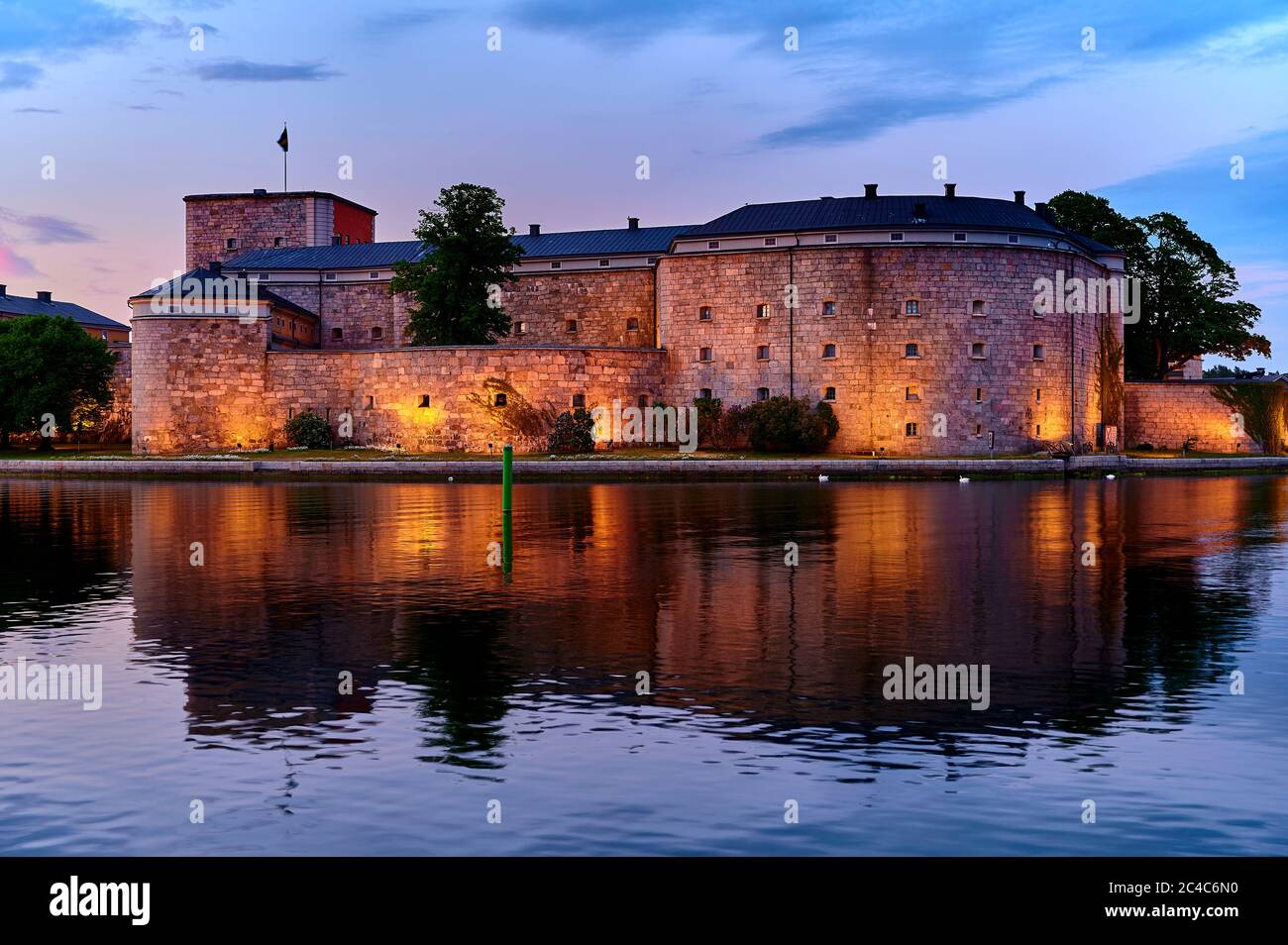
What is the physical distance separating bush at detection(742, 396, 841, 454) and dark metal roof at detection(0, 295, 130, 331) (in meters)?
65.9

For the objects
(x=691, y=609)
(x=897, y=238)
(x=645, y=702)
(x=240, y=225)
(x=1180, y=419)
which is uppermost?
(x=240, y=225)

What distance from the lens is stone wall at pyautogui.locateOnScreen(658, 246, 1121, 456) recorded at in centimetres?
6681

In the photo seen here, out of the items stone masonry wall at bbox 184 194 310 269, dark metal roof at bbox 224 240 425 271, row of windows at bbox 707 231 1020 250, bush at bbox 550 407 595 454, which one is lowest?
bush at bbox 550 407 595 454

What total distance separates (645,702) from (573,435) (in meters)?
53.3

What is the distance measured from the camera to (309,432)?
2670 inches

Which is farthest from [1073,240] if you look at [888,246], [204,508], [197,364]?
[204,508]

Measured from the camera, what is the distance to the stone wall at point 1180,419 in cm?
7612

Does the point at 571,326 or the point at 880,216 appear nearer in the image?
the point at 880,216

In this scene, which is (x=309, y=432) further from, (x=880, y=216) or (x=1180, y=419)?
(x=1180, y=419)

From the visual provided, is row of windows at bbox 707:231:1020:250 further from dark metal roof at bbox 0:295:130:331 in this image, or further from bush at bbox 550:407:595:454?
dark metal roof at bbox 0:295:130:331

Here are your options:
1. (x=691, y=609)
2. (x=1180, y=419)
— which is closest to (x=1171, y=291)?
(x=1180, y=419)

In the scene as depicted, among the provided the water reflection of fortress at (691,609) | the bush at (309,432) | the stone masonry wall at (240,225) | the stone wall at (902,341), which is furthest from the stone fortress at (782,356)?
the water reflection of fortress at (691,609)

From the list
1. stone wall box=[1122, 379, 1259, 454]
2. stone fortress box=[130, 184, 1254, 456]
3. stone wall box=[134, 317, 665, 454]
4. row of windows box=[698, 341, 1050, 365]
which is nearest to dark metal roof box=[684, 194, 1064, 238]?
stone fortress box=[130, 184, 1254, 456]
